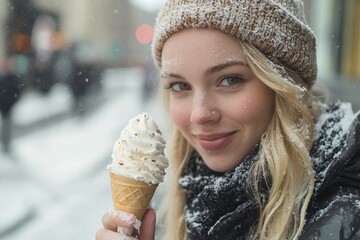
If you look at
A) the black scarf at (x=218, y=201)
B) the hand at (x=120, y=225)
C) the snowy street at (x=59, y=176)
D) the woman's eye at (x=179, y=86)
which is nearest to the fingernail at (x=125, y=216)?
the hand at (x=120, y=225)

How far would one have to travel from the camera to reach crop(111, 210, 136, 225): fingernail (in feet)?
5.89

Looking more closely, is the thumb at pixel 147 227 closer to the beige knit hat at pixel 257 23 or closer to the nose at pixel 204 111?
the nose at pixel 204 111

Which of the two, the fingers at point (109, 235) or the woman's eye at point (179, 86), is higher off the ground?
the woman's eye at point (179, 86)

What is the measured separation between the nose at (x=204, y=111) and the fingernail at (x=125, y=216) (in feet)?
1.33

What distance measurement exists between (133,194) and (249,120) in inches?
19.5

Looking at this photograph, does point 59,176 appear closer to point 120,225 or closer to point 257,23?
point 120,225

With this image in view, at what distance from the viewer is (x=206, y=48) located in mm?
1863

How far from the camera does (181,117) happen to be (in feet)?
6.48

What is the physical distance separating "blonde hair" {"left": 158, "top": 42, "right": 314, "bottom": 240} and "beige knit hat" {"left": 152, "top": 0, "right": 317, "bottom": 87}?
0.05 metres

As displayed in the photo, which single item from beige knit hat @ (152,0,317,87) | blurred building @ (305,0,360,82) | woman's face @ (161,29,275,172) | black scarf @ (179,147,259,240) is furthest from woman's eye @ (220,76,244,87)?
blurred building @ (305,0,360,82)

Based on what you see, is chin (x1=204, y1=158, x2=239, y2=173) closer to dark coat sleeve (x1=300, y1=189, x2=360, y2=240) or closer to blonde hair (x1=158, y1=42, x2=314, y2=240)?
blonde hair (x1=158, y1=42, x2=314, y2=240)

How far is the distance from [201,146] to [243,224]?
1.08ft

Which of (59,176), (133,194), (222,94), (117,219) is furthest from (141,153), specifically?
(59,176)

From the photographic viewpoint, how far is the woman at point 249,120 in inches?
71.1
